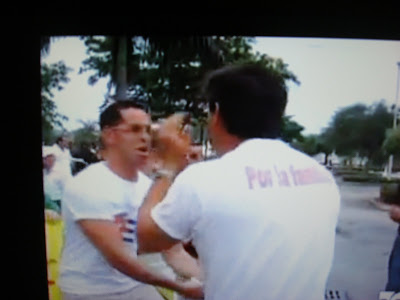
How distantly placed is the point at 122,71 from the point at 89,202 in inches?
18.9

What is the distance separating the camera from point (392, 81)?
5.92ft

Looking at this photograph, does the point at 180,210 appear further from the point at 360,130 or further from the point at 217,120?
the point at 360,130

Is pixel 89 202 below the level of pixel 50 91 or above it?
below

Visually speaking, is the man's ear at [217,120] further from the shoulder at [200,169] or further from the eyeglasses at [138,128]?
the eyeglasses at [138,128]

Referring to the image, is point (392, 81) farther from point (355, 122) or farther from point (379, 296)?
point (379, 296)

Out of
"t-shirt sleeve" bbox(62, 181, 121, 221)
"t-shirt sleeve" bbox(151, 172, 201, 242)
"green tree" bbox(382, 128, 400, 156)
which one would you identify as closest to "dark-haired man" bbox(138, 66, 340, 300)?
"t-shirt sleeve" bbox(151, 172, 201, 242)

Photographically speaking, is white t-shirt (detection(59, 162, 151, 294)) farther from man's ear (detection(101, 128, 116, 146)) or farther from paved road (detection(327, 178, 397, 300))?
paved road (detection(327, 178, 397, 300))

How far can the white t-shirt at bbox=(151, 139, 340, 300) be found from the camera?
1561 millimetres

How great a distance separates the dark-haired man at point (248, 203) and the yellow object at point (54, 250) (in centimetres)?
34

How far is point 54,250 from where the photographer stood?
184 centimetres

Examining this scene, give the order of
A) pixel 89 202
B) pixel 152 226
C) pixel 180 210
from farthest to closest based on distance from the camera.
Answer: pixel 89 202, pixel 152 226, pixel 180 210

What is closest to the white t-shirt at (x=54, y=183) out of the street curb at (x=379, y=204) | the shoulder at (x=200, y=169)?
the shoulder at (x=200, y=169)

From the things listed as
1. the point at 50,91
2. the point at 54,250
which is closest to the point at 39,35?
the point at 50,91

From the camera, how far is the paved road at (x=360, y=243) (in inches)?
70.8
